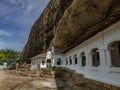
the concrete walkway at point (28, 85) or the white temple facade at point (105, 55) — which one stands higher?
Result: the white temple facade at point (105, 55)

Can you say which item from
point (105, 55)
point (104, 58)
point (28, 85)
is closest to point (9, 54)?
point (28, 85)

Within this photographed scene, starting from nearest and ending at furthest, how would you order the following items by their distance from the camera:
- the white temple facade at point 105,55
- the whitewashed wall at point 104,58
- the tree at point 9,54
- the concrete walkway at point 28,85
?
the whitewashed wall at point 104,58 < the white temple facade at point 105,55 < the concrete walkway at point 28,85 < the tree at point 9,54

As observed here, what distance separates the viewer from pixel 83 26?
17.8m

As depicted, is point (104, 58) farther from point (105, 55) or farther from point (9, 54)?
point (9, 54)

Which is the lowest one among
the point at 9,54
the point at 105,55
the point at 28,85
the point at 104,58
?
the point at 28,85

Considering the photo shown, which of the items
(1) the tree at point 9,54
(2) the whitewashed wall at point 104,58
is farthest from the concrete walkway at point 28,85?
(1) the tree at point 9,54

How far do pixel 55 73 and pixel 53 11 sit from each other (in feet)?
70.6

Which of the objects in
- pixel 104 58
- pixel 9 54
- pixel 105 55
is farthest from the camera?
pixel 9 54

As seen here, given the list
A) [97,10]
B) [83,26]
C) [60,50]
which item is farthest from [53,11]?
[97,10]

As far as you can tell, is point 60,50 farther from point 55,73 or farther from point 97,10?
point 97,10

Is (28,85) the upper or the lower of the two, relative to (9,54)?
lower

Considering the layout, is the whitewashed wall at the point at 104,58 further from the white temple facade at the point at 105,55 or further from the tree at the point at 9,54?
the tree at the point at 9,54

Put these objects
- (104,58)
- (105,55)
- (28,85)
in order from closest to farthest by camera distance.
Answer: (105,55) → (104,58) → (28,85)

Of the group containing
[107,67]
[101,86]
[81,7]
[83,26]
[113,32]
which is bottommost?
[101,86]
